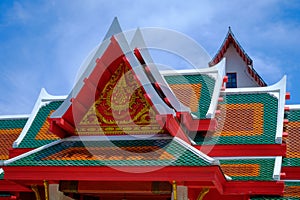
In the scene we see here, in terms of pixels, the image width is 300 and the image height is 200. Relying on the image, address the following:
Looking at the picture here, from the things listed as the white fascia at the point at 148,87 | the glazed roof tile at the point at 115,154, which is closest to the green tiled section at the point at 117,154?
the glazed roof tile at the point at 115,154

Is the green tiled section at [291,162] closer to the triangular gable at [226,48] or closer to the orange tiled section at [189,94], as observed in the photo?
the orange tiled section at [189,94]

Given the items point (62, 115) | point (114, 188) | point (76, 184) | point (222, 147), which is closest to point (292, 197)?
point (222, 147)

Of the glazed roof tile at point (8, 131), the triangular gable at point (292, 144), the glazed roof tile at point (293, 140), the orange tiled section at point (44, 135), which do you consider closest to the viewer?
the triangular gable at point (292, 144)

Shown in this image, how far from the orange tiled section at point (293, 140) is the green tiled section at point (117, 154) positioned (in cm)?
321

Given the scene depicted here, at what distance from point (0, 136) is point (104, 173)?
5.13 m

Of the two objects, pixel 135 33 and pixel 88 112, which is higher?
pixel 135 33

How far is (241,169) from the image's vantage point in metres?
8.40

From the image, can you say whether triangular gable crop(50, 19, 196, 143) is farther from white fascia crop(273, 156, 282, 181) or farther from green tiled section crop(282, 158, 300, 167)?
green tiled section crop(282, 158, 300, 167)

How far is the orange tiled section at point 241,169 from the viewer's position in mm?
8195

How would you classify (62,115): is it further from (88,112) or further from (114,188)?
(114,188)

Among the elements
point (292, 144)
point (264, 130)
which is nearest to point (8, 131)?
point (264, 130)

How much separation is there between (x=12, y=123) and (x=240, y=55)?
32.7 feet

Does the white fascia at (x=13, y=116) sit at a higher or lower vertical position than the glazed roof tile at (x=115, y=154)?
higher

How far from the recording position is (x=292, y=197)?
8.17 meters
